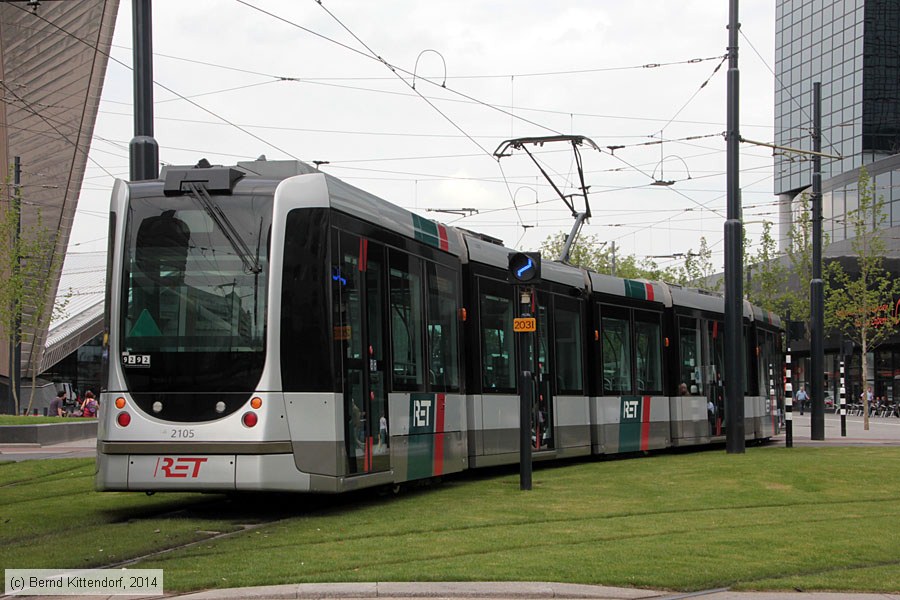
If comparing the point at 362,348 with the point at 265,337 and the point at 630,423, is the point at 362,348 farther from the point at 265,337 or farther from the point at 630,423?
the point at 630,423

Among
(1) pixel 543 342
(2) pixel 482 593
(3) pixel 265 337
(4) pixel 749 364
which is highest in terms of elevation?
(1) pixel 543 342

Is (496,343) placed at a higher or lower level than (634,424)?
higher

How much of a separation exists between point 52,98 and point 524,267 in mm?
40030

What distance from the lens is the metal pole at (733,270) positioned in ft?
68.1

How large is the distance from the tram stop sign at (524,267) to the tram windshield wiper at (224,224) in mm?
3763

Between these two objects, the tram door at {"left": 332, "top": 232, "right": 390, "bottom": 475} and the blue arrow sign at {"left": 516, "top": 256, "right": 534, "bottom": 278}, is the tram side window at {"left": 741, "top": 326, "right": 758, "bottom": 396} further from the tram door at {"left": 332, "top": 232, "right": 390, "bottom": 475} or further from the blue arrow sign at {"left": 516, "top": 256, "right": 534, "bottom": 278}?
the tram door at {"left": 332, "top": 232, "right": 390, "bottom": 475}

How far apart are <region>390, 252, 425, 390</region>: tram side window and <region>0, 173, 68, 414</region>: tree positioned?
25940 mm

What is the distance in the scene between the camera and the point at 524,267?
1426cm

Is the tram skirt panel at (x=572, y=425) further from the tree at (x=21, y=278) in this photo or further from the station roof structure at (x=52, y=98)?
the station roof structure at (x=52, y=98)

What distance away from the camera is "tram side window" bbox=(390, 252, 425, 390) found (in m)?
13.3

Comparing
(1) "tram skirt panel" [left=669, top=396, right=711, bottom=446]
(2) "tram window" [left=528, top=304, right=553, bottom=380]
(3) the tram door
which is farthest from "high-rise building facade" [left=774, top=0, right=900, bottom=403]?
(3) the tram door

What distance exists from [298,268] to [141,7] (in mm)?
4739

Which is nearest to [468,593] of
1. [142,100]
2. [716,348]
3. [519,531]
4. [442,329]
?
[519,531]

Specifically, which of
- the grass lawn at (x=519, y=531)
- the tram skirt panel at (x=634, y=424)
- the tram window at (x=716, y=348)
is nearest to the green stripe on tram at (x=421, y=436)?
the grass lawn at (x=519, y=531)
